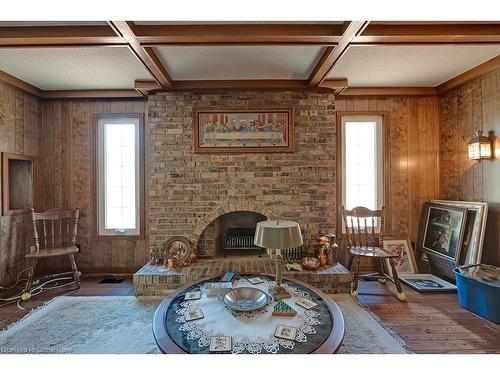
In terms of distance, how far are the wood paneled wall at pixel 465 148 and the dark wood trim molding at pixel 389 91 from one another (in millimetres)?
277

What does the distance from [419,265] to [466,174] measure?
54.1 inches

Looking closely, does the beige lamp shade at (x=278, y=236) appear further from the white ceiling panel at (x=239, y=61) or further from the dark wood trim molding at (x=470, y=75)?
the dark wood trim molding at (x=470, y=75)

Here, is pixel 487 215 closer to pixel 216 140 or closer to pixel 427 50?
pixel 427 50

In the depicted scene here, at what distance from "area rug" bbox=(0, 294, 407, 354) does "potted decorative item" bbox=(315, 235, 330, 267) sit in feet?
1.54

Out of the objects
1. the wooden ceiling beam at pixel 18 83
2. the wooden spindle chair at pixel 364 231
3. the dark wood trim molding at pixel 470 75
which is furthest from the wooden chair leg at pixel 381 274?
the wooden ceiling beam at pixel 18 83

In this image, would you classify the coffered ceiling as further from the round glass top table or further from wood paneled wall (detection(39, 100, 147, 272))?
the round glass top table

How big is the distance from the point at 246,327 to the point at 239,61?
2438 mm

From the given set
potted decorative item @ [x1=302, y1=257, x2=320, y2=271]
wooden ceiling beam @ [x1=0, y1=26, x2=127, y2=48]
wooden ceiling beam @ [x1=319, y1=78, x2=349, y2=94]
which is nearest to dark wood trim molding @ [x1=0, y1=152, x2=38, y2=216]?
wooden ceiling beam @ [x1=0, y1=26, x2=127, y2=48]

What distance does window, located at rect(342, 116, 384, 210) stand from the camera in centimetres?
347

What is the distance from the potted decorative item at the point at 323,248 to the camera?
2.98 m

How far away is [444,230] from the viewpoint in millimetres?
3127

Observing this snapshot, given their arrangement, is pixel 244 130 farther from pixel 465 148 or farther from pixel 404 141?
pixel 465 148

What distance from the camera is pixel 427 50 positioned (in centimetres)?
240
